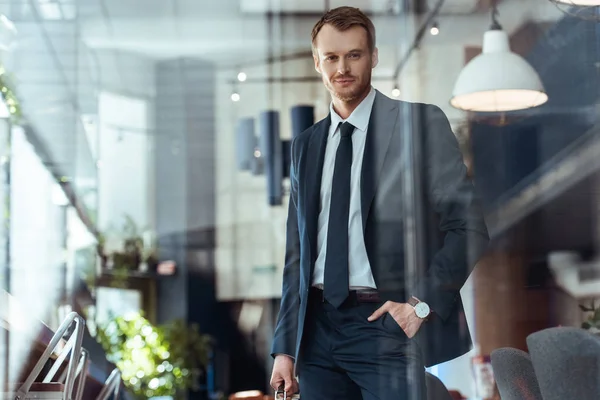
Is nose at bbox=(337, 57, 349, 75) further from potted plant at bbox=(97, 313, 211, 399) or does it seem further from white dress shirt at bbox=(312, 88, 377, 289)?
potted plant at bbox=(97, 313, 211, 399)

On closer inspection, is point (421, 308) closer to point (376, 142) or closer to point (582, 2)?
point (376, 142)

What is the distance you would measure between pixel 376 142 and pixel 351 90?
0.38 feet

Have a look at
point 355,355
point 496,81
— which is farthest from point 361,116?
point 355,355

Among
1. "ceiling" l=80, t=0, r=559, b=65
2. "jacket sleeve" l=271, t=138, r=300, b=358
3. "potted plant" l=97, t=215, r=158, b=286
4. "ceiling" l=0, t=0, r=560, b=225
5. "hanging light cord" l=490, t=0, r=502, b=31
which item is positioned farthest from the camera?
"potted plant" l=97, t=215, r=158, b=286

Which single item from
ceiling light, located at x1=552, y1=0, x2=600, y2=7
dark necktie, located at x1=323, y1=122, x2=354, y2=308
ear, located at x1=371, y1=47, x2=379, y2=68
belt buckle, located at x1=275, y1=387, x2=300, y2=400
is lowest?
belt buckle, located at x1=275, y1=387, x2=300, y2=400

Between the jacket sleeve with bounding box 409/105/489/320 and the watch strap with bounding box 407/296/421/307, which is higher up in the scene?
the jacket sleeve with bounding box 409/105/489/320

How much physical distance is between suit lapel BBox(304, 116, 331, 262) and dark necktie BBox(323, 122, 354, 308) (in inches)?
1.1

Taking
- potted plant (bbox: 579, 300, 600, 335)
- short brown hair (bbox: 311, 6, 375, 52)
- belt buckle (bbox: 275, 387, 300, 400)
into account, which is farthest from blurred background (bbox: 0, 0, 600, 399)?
belt buckle (bbox: 275, 387, 300, 400)

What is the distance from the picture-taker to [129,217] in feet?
29.9

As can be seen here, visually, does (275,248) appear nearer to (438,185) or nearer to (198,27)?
(198,27)

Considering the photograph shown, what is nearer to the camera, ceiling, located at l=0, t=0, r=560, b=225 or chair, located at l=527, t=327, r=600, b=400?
chair, located at l=527, t=327, r=600, b=400

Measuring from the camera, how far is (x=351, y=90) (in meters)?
1.66

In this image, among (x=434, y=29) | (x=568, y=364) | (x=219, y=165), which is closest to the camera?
(x=568, y=364)

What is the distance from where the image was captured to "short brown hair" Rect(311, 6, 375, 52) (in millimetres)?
1628
